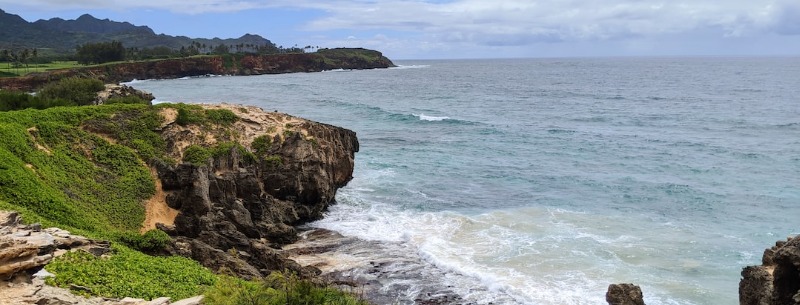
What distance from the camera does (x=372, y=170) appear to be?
43.8 meters

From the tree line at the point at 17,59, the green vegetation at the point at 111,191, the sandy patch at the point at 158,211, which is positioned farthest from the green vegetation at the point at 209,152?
the tree line at the point at 17,59

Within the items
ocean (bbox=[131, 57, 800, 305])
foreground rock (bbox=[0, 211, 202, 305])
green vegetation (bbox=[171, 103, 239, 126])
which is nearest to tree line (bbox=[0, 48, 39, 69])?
ocean (bbox=[131, 57, 800, 305])

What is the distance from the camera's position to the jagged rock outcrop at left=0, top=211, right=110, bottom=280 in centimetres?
1348

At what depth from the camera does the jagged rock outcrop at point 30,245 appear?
13477 mm

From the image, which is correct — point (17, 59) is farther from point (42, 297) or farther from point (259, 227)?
point (42, 297)

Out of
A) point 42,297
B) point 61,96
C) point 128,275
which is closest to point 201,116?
point 128,275

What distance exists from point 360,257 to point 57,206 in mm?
11335

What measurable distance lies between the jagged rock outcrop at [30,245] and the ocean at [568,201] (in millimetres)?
10277

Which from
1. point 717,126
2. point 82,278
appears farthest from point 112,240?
point 717,126

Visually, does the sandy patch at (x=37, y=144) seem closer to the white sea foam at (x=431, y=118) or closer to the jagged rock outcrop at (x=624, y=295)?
the jagged rock outcrop at (x=624, y=295)

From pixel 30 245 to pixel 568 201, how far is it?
91.4 feet

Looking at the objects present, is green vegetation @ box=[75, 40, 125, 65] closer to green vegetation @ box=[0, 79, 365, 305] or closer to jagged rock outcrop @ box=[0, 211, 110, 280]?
green vegetation @ box=[0, 79, 365, 305]

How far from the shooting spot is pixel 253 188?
1168 inches

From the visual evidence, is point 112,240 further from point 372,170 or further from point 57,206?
point 372,170
